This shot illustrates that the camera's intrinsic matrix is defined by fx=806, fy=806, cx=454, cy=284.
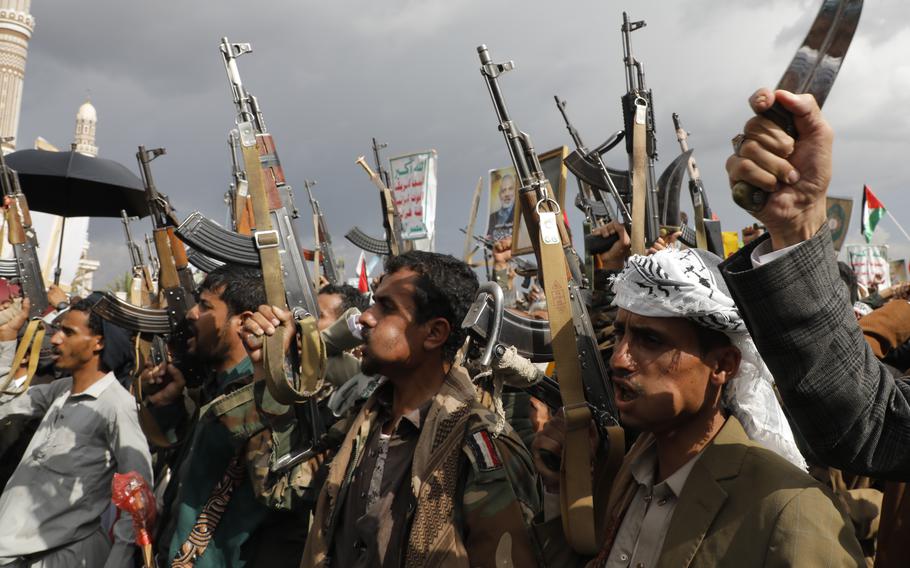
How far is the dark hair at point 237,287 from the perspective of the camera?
4.38 metres

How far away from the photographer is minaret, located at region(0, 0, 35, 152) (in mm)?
49250

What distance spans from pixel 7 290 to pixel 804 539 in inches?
292

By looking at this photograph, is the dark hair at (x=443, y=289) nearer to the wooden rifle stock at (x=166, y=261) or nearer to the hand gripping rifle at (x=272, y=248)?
the hand gripping rifle at (x=272, y=248)

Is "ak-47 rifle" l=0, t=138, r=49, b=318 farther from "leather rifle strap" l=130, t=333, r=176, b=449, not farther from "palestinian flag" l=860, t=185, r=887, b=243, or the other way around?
"palestinian flag" l=860, t=185, r=887, b=243

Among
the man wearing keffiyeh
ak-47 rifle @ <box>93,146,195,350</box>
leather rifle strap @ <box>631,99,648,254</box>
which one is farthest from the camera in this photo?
ak-47 rifle @ <box>93,146,195,350</box>

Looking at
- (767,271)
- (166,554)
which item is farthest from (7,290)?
(767,271)

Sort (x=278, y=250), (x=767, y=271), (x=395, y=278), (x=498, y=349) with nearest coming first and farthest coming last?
(x=767, y=271) → (x=498, y=349) → (x=395, y=278) → (x=278, y=250)

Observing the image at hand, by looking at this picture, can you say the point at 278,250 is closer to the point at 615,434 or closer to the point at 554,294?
the point at 554,294

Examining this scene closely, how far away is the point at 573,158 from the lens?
5055 millimetres

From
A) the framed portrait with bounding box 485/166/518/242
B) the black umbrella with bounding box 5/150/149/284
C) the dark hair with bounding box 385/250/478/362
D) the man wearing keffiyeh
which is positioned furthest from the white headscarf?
the framed portrait with bounding box 485/166/518/242

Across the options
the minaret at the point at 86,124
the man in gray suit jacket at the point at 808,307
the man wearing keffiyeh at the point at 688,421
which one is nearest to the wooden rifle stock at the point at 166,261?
the man wearing keffiyeh at the point at 688,421

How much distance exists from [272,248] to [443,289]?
864mm

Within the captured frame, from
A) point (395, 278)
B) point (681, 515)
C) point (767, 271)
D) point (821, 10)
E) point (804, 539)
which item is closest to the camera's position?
point (821, 10)

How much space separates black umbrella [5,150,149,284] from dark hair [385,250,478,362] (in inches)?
208
